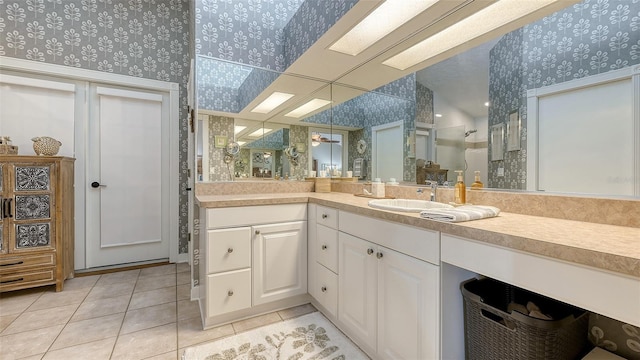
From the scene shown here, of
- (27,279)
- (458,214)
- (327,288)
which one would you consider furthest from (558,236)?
(27,279)

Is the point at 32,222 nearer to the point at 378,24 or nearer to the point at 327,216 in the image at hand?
the point at 327,216

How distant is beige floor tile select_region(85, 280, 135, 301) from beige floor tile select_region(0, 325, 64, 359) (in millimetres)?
482

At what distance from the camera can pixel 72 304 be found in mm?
2180

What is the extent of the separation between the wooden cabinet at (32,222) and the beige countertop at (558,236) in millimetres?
2868

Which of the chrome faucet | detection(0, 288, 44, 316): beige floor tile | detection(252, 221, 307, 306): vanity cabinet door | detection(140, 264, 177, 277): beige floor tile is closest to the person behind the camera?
the chrome faucet

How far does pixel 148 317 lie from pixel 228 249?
853 mm

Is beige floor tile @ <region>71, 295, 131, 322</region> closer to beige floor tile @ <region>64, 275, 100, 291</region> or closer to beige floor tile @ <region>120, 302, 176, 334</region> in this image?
beige floor tile @ <region>120, 302, 176, 334</region>

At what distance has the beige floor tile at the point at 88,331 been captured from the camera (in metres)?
1.69

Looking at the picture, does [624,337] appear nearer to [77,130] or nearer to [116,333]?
[116,333]

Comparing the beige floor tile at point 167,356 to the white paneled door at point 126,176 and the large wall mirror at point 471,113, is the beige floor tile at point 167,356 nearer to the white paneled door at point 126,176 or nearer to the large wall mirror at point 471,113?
the large wall mirror at point 471,113

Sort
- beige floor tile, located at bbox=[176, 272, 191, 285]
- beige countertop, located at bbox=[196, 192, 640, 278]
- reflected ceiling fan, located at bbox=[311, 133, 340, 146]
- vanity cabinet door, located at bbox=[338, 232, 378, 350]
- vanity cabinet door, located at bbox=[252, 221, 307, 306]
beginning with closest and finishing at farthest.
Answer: beige countertop, located at bbox=[196, 192, 640, 278]
vanity cabinet door, located at bbox=[338, 232, 378, 350]
vanity cabinet door, located at bbox=[252, 221, 307, 306]
beige floor tile, located at bbox=[176, 272, 191, 285]
reflected ceiling fan, located at bbox=[311, 133, 340, 146]

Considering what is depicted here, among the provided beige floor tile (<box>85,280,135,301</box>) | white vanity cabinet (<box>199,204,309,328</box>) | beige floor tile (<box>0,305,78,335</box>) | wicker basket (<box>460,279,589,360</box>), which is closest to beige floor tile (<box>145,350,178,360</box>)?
white vanity cabinet (<box>199,204,309,328</box>)

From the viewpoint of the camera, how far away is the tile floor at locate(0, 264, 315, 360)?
1.61 meters

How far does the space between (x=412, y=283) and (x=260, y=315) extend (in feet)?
4.15
